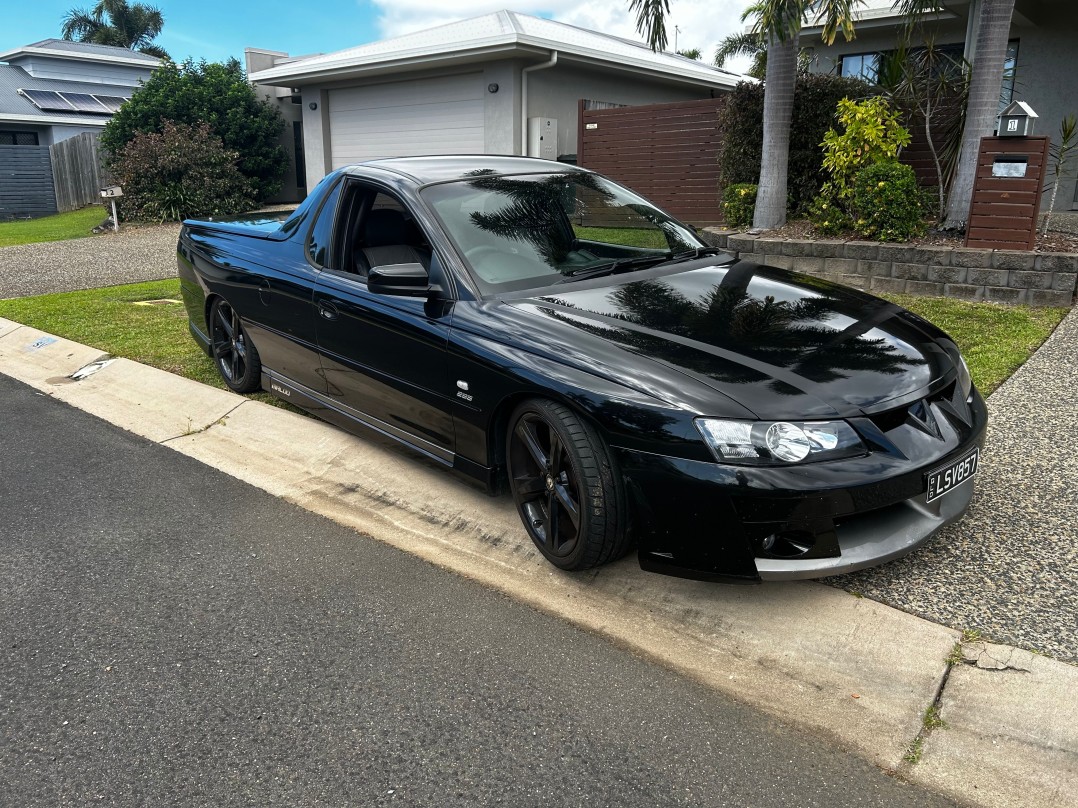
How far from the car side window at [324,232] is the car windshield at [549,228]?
782mm

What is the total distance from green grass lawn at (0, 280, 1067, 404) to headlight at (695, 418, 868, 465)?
124 inches

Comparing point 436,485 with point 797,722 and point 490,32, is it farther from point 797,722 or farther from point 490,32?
point 490,32

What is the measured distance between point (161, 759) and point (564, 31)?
1715cm

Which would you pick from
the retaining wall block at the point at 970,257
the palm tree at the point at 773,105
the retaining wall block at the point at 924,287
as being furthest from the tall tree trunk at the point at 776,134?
the retaining wall block at the point at 970,257

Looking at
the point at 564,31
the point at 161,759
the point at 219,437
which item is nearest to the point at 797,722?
the point at 161,759

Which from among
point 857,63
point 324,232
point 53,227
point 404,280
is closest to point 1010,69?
point 857,63

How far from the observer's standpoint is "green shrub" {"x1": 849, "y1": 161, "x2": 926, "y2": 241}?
8320mm

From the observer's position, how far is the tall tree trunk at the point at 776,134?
9055mm

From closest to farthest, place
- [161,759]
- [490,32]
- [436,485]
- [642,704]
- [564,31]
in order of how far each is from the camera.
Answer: [161,759]
[642,704]
[436,485]
[490,32]
[564,31]

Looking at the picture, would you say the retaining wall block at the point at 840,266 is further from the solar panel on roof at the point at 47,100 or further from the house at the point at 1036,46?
the solar panel on roof at the point at 47,100

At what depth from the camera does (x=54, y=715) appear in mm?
2770

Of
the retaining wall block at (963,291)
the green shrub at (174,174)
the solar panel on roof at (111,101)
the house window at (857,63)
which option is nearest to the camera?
the retaining wall block at (963,291)

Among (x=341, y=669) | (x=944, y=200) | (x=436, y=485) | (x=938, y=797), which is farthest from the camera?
(x=944, y=200)

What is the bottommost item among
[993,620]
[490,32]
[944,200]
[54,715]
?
[54,715]
